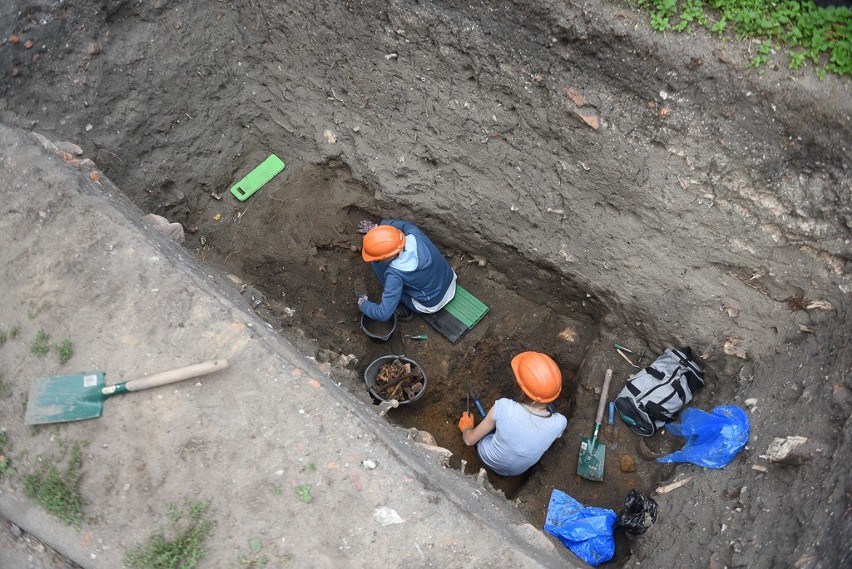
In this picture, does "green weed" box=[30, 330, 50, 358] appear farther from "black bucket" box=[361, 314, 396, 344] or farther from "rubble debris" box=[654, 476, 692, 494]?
"rubble debris" box=[654, 476, 692, 494]

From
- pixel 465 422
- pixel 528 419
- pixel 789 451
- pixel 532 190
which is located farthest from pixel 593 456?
pixel 532 190

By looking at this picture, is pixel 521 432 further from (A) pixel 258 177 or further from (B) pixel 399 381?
(A) pixel 258 177

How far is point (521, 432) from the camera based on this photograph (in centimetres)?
399

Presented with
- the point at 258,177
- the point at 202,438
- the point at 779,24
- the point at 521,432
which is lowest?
the point at 521,432

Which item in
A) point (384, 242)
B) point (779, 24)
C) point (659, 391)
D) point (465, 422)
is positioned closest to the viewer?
point (779, 24)

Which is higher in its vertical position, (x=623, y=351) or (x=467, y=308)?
(x=623, y=351)

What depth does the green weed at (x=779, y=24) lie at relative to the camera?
3.65m

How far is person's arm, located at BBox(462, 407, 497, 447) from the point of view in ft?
13.8

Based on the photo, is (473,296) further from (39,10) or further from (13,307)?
(39,10)

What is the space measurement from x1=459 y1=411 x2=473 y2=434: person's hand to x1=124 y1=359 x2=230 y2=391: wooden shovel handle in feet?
6.77

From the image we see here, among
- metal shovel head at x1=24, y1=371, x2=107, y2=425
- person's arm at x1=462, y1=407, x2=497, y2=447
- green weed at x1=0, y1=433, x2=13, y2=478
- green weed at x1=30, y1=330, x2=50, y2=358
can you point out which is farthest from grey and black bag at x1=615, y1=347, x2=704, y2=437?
green weed at x1=0, y1=433, x2=13, y2=478

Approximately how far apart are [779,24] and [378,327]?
341cm

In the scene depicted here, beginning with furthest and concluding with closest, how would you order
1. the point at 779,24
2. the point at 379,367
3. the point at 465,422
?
the point at 379,367 < the point at 465,422 < the point at 779,24

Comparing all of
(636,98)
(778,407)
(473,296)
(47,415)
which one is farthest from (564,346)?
(47,415)
